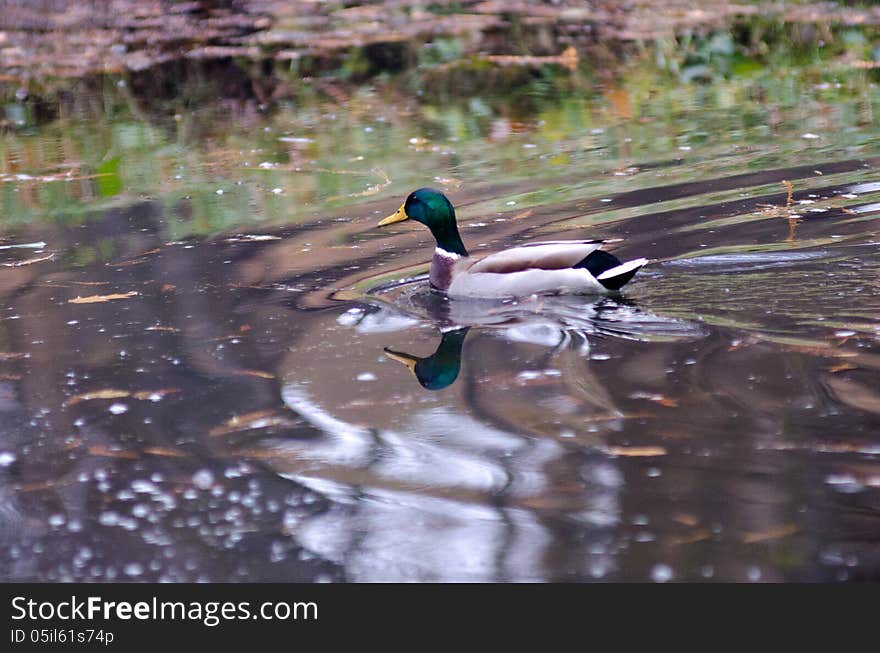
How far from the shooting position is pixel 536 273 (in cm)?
720

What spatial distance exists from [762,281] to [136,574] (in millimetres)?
3927

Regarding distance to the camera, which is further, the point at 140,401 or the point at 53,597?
the point at 140,401

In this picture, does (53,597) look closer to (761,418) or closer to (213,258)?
(761,418)

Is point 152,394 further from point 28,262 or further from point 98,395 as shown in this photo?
point 28,262

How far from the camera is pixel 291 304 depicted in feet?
23.8

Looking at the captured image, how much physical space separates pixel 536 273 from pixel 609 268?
38 centimetres

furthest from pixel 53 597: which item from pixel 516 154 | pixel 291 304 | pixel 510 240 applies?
pixel 516 154

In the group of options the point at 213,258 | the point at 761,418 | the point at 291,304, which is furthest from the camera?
the point at 213,258

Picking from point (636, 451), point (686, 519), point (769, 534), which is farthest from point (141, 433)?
point (769, 534)

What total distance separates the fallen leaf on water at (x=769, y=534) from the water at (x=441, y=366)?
0.01 meters

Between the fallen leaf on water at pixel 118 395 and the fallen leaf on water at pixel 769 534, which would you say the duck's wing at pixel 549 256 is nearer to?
the fallen leaf on water at pixel 118 395

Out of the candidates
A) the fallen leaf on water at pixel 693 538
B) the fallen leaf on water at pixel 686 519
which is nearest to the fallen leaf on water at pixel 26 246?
the fallen leaf on water at pixel 686 519

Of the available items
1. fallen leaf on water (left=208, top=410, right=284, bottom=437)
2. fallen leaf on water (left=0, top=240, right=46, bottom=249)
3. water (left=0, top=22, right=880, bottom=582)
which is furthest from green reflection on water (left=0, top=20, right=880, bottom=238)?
fallen leaf on water (left=208, top=410, right=284, bottom=437)

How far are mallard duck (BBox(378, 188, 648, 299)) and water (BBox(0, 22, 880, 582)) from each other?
0.35ft
